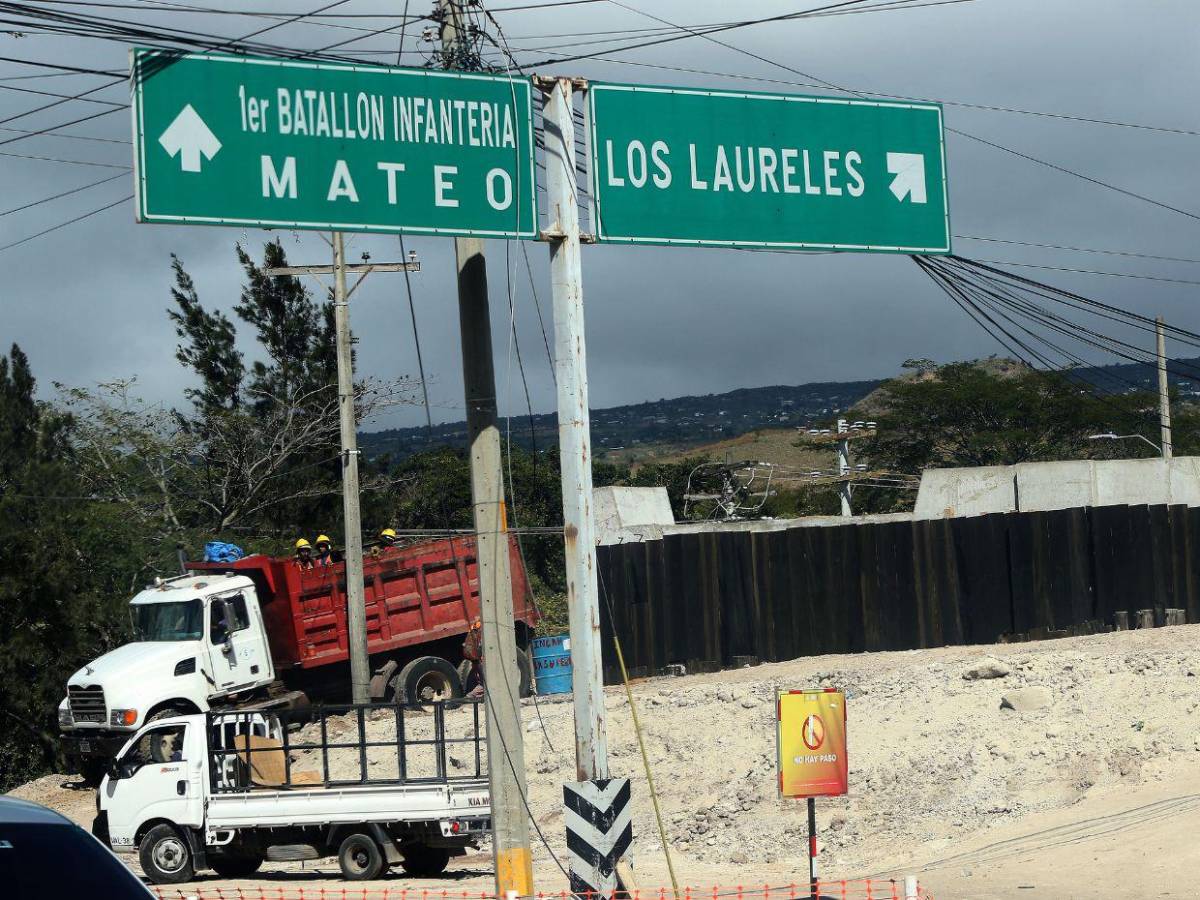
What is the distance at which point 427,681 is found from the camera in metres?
27.1

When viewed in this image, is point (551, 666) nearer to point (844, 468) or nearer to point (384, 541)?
point (384, 541)

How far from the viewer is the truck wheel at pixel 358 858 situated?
1717 centimetres

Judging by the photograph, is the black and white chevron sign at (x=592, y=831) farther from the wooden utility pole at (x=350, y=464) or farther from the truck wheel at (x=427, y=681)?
the truck wheel at (x=427, y=681)

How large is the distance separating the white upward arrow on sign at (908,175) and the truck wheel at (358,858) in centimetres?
1007

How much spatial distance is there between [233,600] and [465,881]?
8498 millimetres

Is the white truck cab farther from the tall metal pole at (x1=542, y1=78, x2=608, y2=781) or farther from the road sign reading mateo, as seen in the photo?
the road sign reading mateo

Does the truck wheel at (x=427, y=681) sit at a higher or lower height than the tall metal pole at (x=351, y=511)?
lower

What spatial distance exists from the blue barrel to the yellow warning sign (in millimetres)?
14954

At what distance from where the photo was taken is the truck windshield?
2380 centimetres

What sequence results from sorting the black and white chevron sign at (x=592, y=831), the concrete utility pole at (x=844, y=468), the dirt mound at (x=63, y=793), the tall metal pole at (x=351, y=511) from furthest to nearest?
the concrete utility pole at (x=844, y=468), the dirt mound at (x=63, y=793), the tall metal pole at (x=351, y=511), the black and white chevron sign at (x=592, y=831)

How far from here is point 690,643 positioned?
26.4m

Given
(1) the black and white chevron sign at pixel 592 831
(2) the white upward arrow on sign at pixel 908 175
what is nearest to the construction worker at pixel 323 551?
(1) the black and white chevron sign at pixel 592 831

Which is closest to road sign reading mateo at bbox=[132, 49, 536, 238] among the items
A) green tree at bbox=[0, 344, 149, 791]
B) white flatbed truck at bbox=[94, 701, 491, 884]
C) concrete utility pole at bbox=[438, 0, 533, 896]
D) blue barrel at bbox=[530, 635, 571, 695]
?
concrete utility pole at bbox=[438, 0, 533, 896]

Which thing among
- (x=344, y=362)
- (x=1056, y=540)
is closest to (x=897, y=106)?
(x=1056, y=540)
